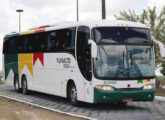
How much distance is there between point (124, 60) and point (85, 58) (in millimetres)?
1494

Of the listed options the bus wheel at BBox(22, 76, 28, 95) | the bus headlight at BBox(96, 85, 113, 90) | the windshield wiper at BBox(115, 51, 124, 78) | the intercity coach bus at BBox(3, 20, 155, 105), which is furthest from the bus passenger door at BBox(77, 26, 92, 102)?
the bus wheel at BBox(22, 76, 28, 95)

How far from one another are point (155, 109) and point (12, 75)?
498 inches

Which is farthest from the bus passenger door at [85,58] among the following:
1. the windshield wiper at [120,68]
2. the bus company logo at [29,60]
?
the bus company logo at [29,60]

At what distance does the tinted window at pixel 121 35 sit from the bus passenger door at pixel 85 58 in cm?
49

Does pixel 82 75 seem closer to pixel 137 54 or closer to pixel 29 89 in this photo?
pixel 137 54

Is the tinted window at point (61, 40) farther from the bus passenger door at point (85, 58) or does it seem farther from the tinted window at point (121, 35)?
the tinted window at point (121, 35)

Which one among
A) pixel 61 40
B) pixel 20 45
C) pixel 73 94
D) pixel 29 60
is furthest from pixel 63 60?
pixel 20 45

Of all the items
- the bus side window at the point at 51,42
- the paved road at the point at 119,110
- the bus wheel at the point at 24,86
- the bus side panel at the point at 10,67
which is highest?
the bus side window at the point at 51,42

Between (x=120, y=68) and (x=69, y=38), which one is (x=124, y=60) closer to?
(x=120, y=68)

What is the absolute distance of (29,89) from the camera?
25.2 m

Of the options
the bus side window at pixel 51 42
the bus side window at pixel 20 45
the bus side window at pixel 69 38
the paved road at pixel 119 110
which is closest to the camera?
the paved road at pixel 119 110

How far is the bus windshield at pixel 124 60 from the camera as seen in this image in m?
16.8

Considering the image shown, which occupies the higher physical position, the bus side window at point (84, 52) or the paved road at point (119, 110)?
the bus side window at point (84, 52)

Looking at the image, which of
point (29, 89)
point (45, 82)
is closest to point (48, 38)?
point (45, 82)
